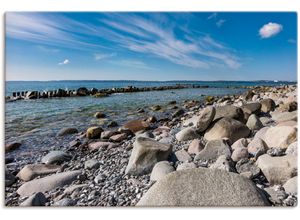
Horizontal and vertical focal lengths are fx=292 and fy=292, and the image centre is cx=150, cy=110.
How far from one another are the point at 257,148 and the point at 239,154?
0.23 meters

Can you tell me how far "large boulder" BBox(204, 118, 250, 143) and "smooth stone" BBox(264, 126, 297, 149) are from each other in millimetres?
495

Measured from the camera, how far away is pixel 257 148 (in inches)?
126

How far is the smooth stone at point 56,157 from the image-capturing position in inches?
146

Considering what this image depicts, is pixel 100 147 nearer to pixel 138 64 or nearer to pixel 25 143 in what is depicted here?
pixel 25 143

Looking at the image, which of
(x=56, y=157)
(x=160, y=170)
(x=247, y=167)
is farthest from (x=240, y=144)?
(x=56, y=157)

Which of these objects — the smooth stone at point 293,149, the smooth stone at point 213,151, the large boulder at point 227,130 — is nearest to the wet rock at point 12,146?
the smooth stone at point 213,151

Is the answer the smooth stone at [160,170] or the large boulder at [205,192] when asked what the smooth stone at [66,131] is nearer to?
the smooth stone at [160,170]

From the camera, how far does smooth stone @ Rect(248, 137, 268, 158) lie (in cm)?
310

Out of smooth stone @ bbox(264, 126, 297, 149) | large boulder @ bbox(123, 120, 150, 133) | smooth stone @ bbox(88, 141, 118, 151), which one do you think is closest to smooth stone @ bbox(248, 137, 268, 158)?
smooth stone @ bbox(264, 126, 297, 149)

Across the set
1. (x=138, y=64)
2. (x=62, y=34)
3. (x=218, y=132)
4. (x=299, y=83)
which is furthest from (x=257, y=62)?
(x=62, y=34)

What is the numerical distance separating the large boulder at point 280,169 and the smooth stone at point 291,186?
0.04 m

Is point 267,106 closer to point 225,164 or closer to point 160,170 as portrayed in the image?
point 225,164

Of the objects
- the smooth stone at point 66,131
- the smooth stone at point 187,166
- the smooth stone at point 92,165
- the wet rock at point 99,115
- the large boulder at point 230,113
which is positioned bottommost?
the smooth stone at point 92,165

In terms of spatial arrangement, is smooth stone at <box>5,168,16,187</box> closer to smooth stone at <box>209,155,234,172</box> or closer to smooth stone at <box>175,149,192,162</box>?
smooth stone at <box>175,149,192,162</box>
